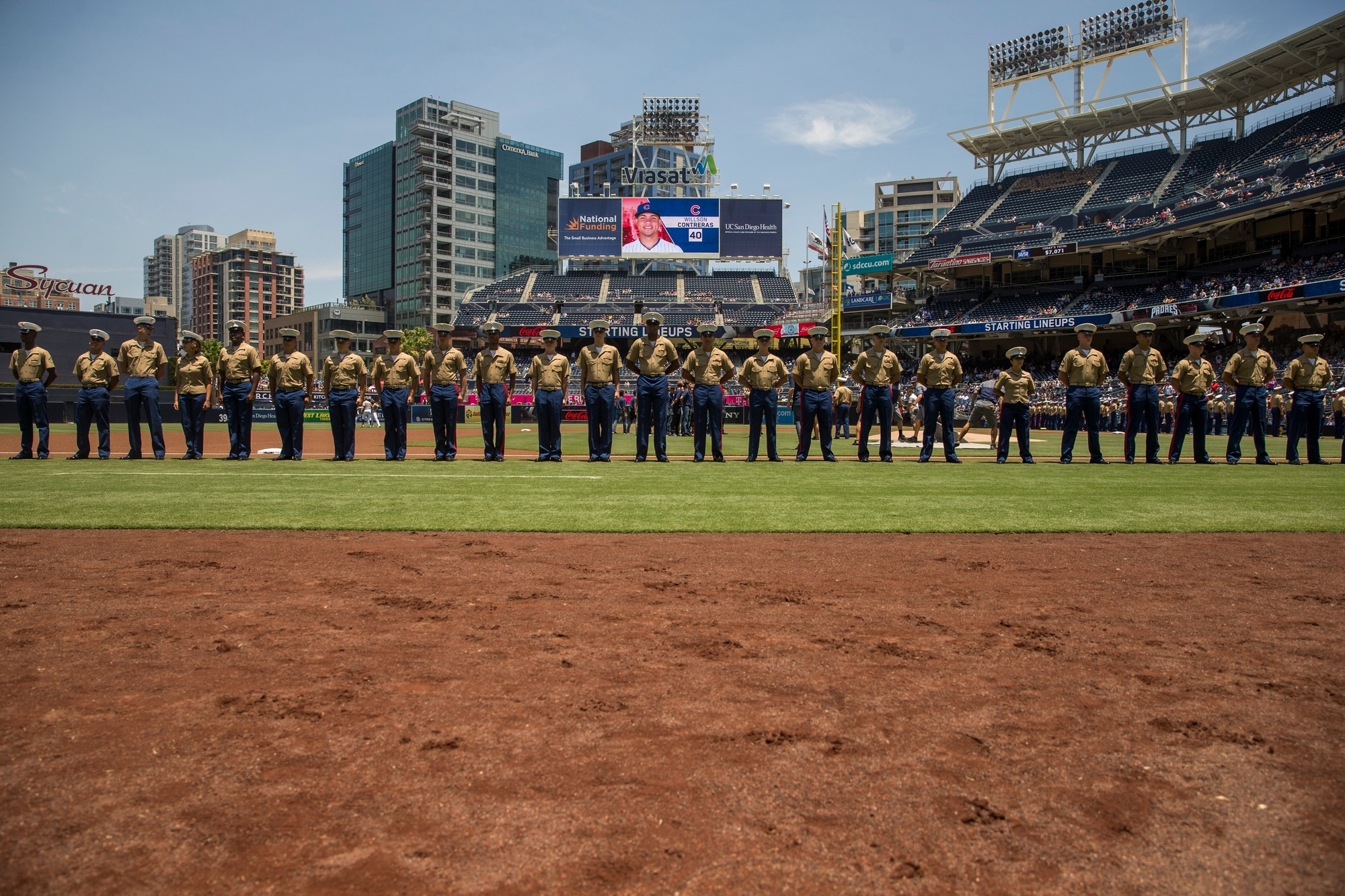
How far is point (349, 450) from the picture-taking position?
45.2 feet

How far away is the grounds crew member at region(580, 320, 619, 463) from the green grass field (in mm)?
586

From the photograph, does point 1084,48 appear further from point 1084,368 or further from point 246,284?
point 246,284

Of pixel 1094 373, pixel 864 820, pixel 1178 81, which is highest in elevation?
pixel 1178 81

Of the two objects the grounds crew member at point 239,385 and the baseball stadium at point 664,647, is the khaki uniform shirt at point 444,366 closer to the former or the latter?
the baseball stadium at point 664,647

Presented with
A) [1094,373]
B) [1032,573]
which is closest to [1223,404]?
[1094,373]

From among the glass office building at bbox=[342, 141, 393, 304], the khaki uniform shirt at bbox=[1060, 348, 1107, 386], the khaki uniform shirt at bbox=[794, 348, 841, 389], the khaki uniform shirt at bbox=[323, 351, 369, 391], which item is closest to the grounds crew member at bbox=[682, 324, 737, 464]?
the khaki uniform shirt at bbox=[794, 348, 841, 389]

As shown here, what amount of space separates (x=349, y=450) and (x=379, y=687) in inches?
454

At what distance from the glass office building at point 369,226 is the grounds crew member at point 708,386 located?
11107 cm

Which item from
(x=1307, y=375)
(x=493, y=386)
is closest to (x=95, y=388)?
(x=493, y=386)

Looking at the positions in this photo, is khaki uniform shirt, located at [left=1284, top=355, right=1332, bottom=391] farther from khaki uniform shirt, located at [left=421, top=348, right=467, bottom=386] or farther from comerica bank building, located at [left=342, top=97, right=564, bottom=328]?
comerica bank building, located at [left=342, top=97, right=564, bottom=328]

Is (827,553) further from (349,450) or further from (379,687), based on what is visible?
(349,450)

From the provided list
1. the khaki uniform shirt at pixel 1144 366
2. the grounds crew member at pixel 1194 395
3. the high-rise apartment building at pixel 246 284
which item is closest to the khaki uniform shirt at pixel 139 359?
the khaki uniform shirt at pixel 1144 366

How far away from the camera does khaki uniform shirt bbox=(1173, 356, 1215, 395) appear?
1349 cm

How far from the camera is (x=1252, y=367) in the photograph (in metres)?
13.3
